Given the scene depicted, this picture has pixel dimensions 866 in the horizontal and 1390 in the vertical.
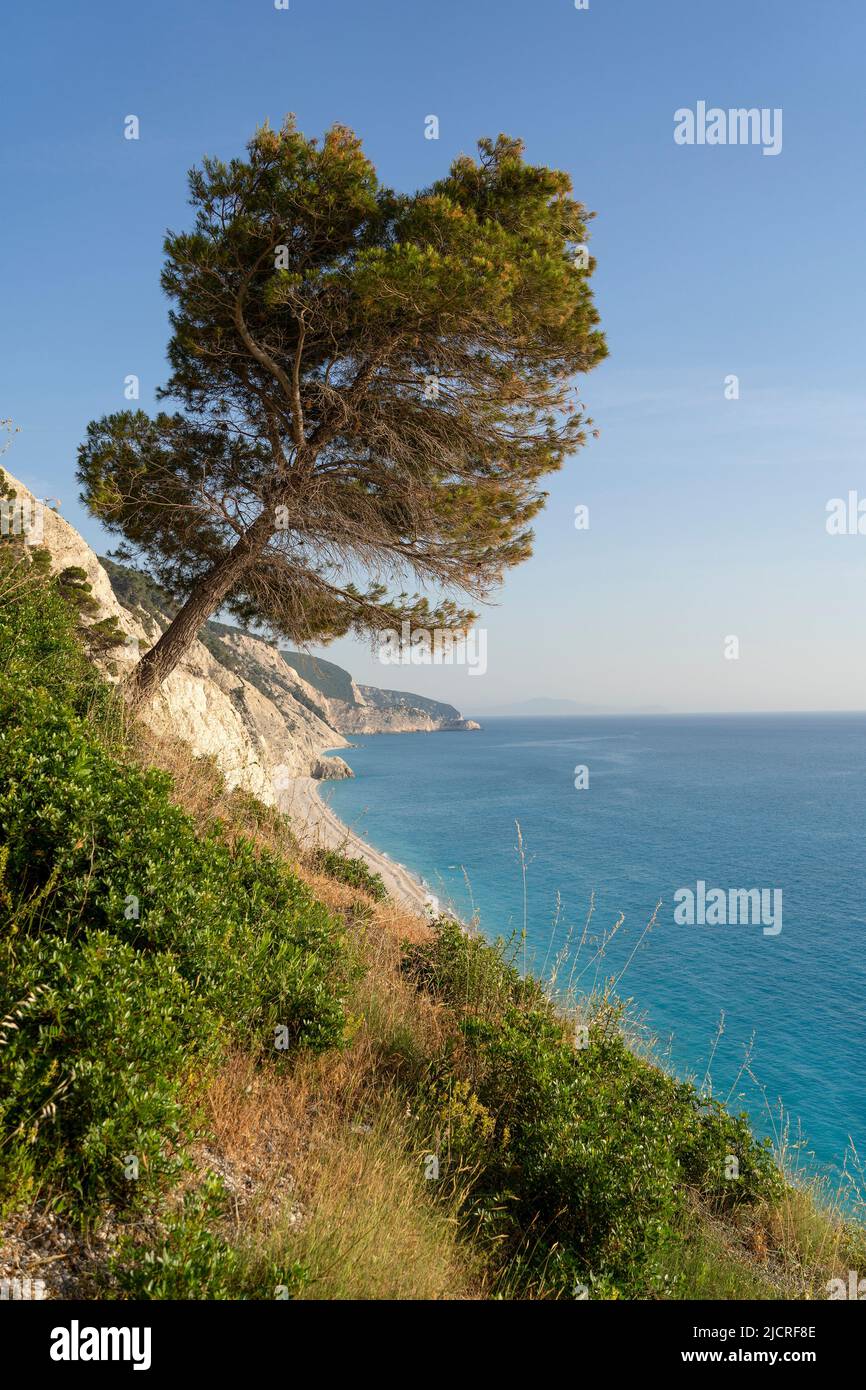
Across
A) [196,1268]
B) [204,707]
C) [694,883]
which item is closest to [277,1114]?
[196,1268]

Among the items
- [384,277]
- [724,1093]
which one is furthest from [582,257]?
[724,1093]

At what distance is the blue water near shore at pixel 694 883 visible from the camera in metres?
17.9

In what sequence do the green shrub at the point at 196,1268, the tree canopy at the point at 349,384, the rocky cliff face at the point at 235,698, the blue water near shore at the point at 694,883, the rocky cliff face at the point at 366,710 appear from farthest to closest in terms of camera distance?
1. the rocky cliff face at the point at 366,710
2. the blue water near shore at the point at 694,883
3. the rocky cliff face at the point at 235,698
4. the tree canopy at the point at 349,384
5. the green shrub at the point at 196,1268

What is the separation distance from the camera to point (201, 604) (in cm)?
1199

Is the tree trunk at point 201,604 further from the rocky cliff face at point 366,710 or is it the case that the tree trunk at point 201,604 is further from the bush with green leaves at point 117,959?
the rocky cliff face at point 366,710

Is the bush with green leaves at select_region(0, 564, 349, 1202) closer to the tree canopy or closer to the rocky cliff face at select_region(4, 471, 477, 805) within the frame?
the rocky cliff face at select_region(4, 471, 477, 805)

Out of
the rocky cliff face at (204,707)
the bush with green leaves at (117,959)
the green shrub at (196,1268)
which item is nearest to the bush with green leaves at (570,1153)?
the bush with green leaves at (117,959)

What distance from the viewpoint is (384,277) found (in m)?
8.80

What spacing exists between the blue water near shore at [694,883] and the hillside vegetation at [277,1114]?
1.79 m

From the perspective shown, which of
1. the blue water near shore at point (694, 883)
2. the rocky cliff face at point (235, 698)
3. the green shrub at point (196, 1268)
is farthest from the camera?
the blue water near shore at point (694, 883)

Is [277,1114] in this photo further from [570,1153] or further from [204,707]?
[204,707]

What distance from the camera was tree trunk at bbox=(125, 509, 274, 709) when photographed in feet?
38.1

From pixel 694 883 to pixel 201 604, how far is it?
3167 cm

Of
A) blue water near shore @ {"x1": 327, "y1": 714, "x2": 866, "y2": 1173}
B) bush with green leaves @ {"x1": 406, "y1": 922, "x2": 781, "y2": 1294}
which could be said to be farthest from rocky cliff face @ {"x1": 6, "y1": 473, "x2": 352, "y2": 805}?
bush with green leaves @ {"x1": 406, "y1": 922, "x2": 781, "y2": 1294}
